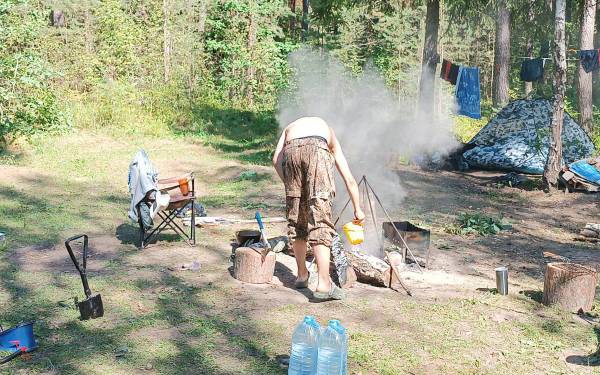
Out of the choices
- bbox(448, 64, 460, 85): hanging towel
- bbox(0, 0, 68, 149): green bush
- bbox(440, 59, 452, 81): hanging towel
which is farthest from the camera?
bbox(440, 59, 452, 81): hanging towel

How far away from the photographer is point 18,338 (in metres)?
4.14

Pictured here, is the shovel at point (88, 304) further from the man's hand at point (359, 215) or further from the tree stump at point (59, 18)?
the tree stump at point (59, 18)

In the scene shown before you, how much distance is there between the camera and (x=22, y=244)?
691cm

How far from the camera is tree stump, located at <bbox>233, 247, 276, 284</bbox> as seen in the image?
18.5 ft

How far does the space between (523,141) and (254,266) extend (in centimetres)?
923

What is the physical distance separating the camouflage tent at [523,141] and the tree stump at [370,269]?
25.5 feet

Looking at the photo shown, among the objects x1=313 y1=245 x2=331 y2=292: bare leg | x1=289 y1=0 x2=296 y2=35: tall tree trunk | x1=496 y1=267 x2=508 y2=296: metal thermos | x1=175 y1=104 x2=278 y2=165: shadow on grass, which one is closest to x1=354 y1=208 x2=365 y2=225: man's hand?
x1=313 y1=245 x2=331 y2=292: bare leg

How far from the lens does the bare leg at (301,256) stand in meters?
5.33

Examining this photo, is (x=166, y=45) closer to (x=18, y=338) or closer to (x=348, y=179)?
(x=348, y=179)

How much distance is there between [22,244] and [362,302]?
3741 mm

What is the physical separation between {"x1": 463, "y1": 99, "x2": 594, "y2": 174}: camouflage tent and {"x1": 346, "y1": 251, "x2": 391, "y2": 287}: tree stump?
25.5 ft

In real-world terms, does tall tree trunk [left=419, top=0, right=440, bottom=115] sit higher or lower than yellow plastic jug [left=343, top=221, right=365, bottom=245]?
higher

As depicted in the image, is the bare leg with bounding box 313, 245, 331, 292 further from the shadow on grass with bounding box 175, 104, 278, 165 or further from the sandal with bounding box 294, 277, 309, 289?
the shadow on grass with bounding box 175, 104, 278, 165

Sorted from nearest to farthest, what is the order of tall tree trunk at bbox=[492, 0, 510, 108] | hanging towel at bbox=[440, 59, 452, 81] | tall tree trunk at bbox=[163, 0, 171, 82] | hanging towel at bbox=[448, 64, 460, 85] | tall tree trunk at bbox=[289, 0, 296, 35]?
hanging towel at bbox=[448, 64, 460, 85]
hanging towel at bbox=[440, 59, 452, 81]
tall tree trunk at bbox=[492, 0, 510, 108]
tall tree trunk at bbox=[163, 0, 171, 82]
tall tree trunk at bbox=[289, 0, 296, 35]
